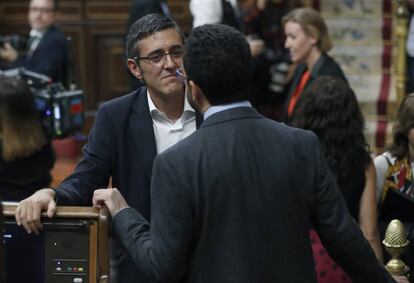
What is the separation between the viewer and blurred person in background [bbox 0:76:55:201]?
19.5 feet

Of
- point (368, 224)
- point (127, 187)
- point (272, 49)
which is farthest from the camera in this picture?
point (272, 49)

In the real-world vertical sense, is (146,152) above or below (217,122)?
below

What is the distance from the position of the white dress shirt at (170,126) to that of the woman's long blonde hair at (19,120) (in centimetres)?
216

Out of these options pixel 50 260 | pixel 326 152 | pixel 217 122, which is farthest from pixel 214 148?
pixel 326 152

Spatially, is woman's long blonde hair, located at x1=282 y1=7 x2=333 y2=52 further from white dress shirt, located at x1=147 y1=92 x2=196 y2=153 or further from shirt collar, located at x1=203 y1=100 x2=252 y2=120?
shirt collar, located at x1=203 y1=100 x2=252 y2=120

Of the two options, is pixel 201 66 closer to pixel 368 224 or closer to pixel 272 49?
pixel 368 224

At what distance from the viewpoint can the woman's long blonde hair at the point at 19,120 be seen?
6.00 m

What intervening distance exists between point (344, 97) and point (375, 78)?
200 inches

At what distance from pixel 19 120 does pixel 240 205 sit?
3274 mm

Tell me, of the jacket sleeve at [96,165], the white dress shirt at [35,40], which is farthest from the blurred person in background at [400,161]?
the white dress shirt at [35,40]

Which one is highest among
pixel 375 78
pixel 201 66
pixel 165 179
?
pixel 201 66

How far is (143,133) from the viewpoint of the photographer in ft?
12.8

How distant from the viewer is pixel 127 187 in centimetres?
386

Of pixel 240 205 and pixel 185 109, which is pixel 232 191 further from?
→ pixel 185 109
